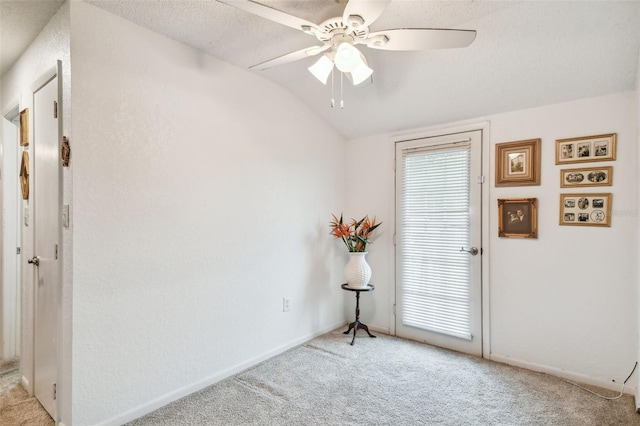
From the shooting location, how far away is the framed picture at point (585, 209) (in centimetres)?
242

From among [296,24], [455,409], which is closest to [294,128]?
[296,24]

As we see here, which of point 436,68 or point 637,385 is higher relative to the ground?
point 436,68

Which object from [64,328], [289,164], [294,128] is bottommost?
[64,328]

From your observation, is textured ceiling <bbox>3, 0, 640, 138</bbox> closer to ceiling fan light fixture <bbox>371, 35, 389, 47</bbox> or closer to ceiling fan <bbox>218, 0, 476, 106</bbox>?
ceiling fan <bbox>218, 0, 476, 106</bbox>

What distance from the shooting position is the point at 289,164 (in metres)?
3.15

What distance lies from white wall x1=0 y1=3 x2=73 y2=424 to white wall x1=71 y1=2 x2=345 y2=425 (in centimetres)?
7

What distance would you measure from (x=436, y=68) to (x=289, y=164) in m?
1.43

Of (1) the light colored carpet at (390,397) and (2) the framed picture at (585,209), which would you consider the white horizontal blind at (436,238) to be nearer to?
(1) the light colored carpet at (390,397)

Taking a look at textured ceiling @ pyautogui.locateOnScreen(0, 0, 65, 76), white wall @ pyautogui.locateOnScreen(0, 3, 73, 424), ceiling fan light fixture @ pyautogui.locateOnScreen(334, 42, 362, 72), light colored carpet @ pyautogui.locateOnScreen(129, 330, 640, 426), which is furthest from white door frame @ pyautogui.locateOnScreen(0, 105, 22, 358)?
ceiling fan light fixture @ pyautogui.locateOnScreen(334, 42, 362, 72)

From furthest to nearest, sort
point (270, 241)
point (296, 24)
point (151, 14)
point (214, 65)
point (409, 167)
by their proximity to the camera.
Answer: point (409, 167), point (270, 241), point (214, 65), point (151, 14), point (296, 24)

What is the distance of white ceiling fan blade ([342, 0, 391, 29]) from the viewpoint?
1351 millimetres

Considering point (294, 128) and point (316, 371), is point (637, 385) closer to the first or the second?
point (316, 371)

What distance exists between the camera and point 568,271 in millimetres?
2570

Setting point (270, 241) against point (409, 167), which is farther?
point (409, 167)
